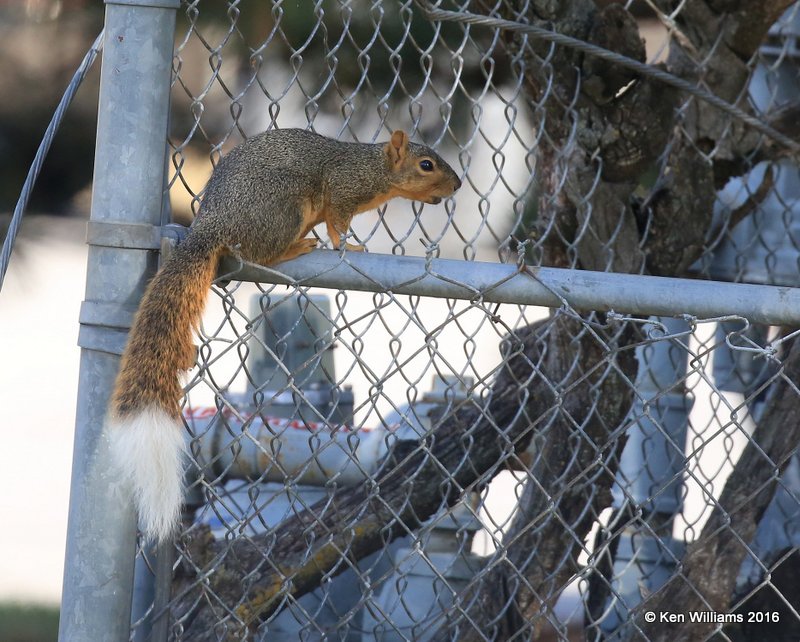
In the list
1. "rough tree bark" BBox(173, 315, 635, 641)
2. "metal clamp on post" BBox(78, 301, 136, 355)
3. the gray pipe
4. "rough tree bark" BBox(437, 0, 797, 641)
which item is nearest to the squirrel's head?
"rough tree bark" BBox(437, 0, 797, 641)

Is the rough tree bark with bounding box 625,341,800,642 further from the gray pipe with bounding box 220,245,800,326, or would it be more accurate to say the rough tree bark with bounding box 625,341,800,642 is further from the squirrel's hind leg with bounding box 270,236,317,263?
the squirrel's hind leg with bounding box 270,236,317,263

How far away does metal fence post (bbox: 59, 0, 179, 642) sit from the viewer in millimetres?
1263

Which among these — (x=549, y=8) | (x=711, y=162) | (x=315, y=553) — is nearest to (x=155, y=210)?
(x=315, y=553)

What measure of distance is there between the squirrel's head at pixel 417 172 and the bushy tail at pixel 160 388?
60 cm

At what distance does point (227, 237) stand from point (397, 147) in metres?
0.56

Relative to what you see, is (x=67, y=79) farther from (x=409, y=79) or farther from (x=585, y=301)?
(x=585, y=301)

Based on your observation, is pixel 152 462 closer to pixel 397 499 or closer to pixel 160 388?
pixel 160 388

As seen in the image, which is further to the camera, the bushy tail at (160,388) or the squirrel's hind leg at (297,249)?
the squirrel's hind leg at (297,249)

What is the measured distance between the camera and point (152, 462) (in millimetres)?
1139

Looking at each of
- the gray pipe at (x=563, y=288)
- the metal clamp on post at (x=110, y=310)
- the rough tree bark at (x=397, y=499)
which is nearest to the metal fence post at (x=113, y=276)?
the metal clamp on post at (x=110, y=310)

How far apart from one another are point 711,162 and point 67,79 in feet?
5.60

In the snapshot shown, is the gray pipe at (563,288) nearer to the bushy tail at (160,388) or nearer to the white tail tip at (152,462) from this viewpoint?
the bushy tail at (160,388)

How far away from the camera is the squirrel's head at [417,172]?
189cm

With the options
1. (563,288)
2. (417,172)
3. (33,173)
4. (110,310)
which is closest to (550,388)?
(563,288)
